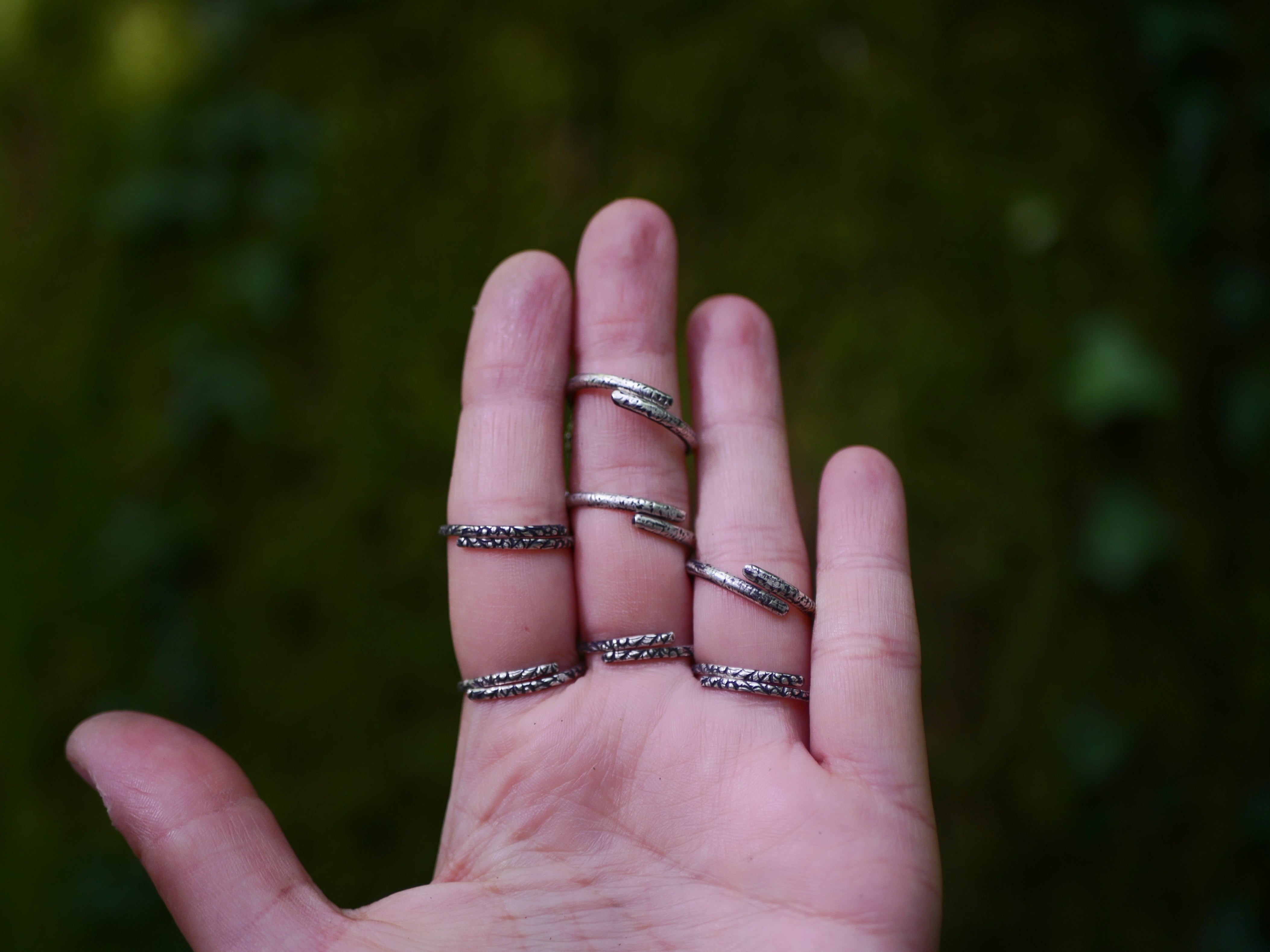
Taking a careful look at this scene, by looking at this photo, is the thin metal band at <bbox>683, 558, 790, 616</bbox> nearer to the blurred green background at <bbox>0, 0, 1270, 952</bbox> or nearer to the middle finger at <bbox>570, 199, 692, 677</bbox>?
the middle finger at <bbox>570, 199, 692, 677</bbox>

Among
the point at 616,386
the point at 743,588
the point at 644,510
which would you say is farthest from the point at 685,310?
the point at 743,588

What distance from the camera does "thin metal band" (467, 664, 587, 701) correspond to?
1.59 m

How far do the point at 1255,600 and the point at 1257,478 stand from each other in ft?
1.24

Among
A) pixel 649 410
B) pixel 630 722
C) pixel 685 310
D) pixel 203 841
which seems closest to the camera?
pixel 203 841

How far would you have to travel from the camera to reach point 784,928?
1.39 m

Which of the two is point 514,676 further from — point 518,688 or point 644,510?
point 644,510

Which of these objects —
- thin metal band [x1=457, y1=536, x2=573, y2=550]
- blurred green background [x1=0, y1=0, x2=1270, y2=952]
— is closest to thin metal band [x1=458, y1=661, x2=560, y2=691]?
thin metal band [x1=457, y1=536, x2=573, y2=550]

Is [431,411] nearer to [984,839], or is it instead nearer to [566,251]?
[566,251]

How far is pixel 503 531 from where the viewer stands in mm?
1593

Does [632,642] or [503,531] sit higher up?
[503,531]

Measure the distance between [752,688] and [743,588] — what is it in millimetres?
186

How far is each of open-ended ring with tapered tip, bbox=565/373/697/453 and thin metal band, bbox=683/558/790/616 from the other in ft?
0.90

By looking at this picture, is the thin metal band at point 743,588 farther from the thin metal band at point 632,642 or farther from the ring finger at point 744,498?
the thin metal band at point 632,642

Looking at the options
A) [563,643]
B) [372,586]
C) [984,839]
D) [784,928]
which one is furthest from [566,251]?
[984,839]
